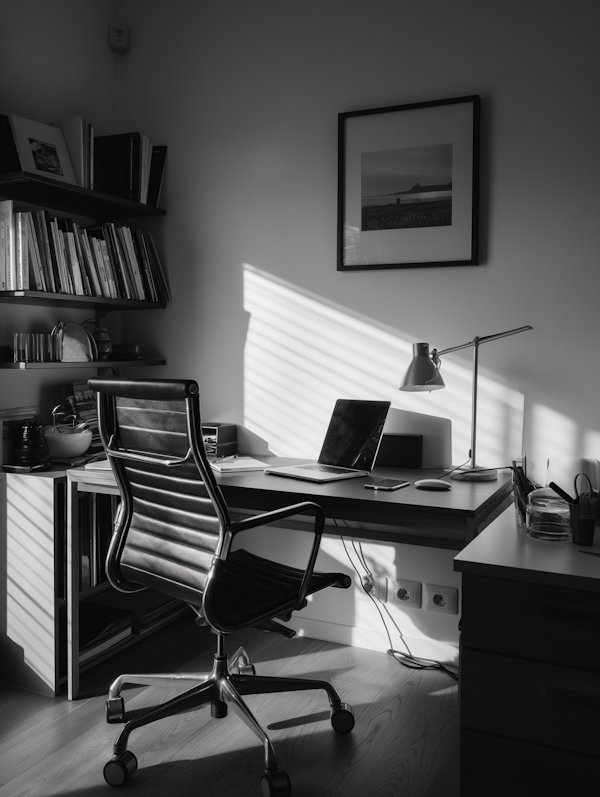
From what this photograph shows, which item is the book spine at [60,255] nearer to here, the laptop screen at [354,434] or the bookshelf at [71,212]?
the bookshelf at [71,212]

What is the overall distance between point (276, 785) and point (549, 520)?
97 cm

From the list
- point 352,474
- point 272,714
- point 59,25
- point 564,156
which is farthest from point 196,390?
point 59,25

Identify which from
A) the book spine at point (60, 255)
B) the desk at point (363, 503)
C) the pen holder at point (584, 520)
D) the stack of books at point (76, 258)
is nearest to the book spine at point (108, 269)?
the stack of books at point (76, 258)

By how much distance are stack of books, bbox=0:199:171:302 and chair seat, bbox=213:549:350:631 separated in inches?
47.1

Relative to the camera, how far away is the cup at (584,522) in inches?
60.3

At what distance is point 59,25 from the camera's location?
2844 mm

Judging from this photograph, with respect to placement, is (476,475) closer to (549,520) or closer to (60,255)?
(549,520)

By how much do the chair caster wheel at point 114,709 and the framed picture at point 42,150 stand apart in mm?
1764

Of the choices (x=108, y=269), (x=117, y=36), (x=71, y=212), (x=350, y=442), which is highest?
(x=117, y=36)

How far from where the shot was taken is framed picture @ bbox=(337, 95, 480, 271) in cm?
254

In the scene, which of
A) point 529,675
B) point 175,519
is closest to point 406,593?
point 175,519

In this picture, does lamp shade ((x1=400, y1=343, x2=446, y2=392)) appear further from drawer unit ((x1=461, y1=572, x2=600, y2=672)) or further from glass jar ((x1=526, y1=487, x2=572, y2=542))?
drawer unit ((x1=461, y1=572, x2=600, y2=672))

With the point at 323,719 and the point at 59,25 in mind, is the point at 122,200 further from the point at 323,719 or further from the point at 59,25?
the point at 323,719

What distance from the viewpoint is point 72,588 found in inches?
93.6
